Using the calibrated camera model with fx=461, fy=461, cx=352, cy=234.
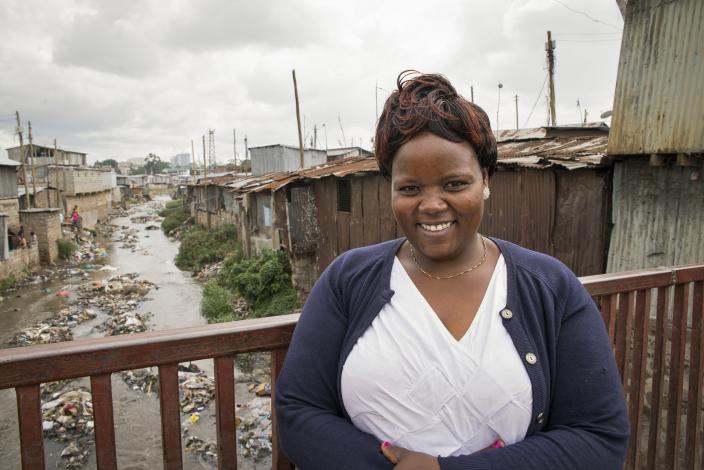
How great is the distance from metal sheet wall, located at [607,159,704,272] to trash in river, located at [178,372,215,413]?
611cm

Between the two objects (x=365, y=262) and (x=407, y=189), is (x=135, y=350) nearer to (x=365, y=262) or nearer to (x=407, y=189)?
(x=365, y=262)

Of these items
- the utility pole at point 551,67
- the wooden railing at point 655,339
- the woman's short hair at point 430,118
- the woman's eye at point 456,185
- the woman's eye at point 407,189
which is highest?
the utility pole at point 551,67

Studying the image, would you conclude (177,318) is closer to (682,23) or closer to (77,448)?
(77,448)

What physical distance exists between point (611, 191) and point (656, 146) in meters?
0.81

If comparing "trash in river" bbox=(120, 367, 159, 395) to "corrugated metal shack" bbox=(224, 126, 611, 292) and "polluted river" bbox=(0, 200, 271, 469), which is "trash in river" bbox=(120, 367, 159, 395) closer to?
"polluted river" bbox=(0, 200, 271, 469)

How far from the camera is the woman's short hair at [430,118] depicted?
1.23m

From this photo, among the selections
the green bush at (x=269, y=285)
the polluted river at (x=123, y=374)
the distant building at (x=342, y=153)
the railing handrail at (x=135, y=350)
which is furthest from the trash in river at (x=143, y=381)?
the distant building at (x=342, y=153)

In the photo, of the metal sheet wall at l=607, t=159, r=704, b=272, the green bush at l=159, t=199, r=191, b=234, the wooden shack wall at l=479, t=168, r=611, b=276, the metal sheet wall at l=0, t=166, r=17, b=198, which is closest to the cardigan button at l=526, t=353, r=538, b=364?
the metal sheet wall at l=607, t=159, r=704, b=272

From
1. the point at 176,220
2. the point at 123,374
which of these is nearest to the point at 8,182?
the point at 176,220

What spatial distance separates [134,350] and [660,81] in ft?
17.2

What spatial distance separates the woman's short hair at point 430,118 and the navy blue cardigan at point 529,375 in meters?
0.34

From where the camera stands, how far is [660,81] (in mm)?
4559

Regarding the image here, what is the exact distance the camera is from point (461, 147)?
1248mm

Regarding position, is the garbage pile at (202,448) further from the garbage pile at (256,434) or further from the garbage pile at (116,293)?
the garbage pile at (116,293)
